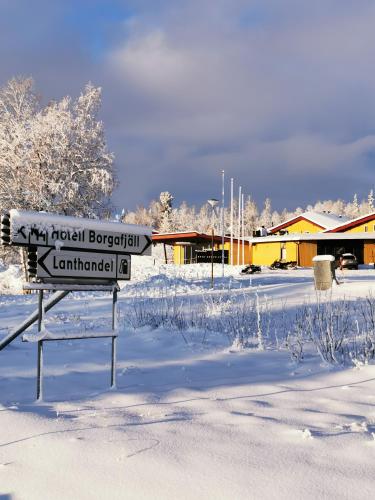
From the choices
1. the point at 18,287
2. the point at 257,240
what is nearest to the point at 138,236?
the point at 18,287

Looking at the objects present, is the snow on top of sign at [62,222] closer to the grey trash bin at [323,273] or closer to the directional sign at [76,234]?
the directional sign at [76,234]

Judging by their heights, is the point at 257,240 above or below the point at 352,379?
above

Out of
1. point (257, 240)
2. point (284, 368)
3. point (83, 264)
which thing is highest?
point (257, 240)

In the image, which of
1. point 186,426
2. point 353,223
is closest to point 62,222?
point 186,426

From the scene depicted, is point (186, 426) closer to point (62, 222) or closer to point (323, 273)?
point (62, 222)

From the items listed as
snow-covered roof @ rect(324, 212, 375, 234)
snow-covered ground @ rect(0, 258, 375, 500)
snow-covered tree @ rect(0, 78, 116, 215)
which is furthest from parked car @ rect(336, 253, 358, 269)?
snow-covered ground @ rect(0, 258, 375, 500)

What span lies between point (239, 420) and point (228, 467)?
37.0 inches

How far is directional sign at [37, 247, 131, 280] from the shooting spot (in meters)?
4.78

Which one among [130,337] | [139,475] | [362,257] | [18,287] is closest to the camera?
[139,475]

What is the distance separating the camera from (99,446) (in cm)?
332

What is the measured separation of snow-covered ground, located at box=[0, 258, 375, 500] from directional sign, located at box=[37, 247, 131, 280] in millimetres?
1159

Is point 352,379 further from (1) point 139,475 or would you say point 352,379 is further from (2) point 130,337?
(2) point 130,337

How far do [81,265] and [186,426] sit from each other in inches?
79.3

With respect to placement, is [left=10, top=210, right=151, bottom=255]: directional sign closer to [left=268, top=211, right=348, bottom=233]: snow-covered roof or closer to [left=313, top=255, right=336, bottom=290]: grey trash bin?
[left=313, top=255, right=336, bottom=290]: grey trash bin
